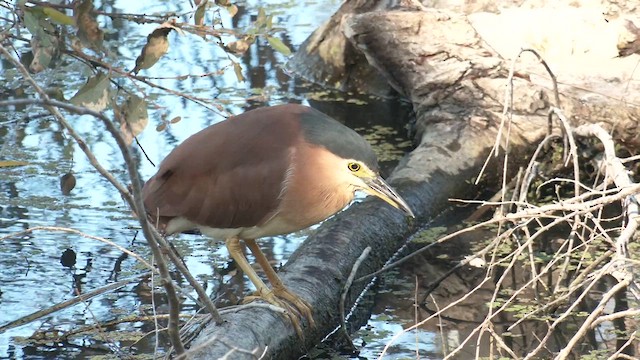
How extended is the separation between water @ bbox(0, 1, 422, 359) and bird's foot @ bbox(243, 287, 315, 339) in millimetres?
323

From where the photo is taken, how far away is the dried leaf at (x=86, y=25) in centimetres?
309

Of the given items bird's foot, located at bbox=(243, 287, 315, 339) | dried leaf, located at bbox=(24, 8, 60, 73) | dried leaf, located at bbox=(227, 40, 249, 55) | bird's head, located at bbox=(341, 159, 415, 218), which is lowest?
bird's foot, located at bbox=(243, 287, 315, 339)

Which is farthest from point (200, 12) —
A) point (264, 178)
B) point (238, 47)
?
point (264, 178)

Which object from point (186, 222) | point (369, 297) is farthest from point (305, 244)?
point (186, 222)

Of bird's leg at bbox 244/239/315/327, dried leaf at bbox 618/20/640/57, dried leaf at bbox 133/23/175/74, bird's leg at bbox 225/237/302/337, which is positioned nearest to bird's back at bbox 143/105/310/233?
bird's leg at bbox 225/237/302/337

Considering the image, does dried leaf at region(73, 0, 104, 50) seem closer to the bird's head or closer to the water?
the water

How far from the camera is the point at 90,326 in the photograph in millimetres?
4141

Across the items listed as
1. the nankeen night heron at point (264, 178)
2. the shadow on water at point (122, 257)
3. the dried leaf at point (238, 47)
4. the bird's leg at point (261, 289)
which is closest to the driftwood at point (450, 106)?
the shadow on water at point (122, 257)

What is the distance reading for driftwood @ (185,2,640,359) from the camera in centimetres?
510

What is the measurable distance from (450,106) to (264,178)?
7.98 ft

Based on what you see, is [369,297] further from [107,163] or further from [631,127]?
[107,163]

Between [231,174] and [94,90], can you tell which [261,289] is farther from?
[94,90]

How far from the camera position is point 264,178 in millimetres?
3848

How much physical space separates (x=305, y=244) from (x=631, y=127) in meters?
2.05
